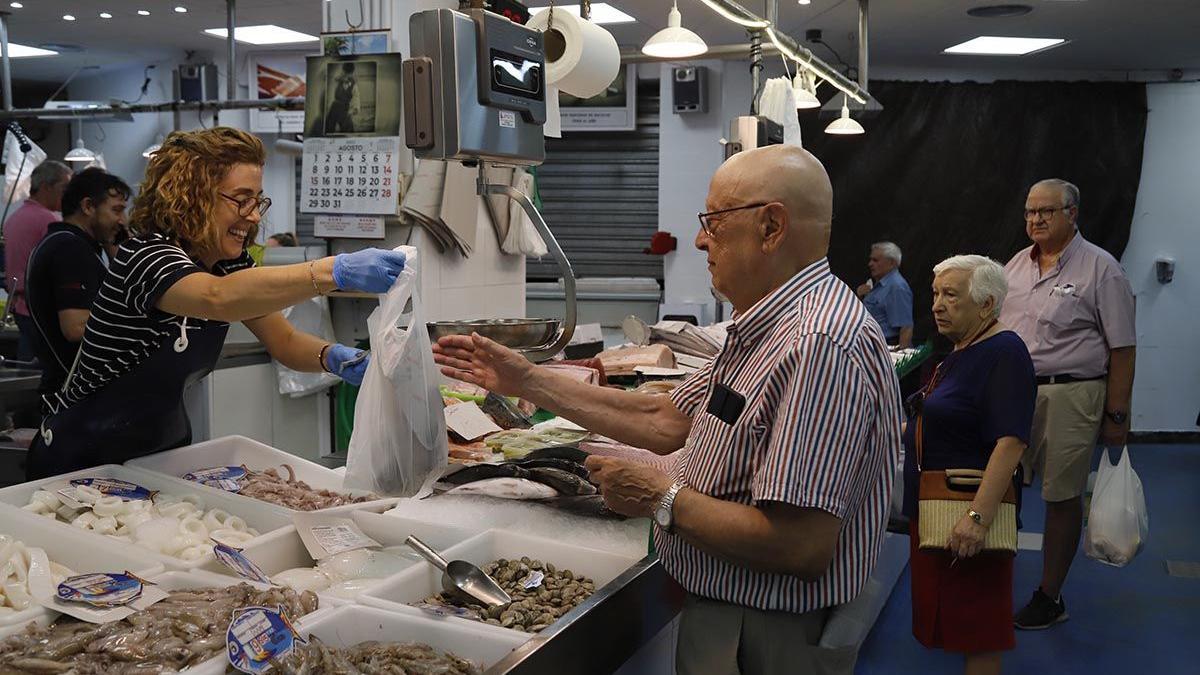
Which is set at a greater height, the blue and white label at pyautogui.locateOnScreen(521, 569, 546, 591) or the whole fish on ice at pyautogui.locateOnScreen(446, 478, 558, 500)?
A: the whole fish on ice at pyautogui.locateOnScreen(446, 478, 558, 500)

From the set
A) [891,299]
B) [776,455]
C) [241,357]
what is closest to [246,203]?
[776,455]

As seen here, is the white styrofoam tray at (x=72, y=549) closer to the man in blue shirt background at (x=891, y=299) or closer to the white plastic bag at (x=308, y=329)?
the white plastic bag at (x=308, y=329)

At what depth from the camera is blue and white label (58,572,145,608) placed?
1.72 m

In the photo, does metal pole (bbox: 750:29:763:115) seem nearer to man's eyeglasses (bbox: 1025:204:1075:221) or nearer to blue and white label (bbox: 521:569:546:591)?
man's eyeglasses (bbox: 1025:204:1075:221)

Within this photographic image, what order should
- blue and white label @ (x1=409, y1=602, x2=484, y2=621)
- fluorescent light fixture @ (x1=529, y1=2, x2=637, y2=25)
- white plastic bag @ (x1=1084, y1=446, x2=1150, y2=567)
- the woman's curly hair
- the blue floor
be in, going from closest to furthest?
blue and white label @ (x1=409, y1=602, x2=484, y2=621)
the woman's curly hair
the blue floor
white plastic bag @ (x1=1084, y1=446, x2=1150, y2=567)
fluorescent light fixture @ (x1=529, y1=2, x2=637, y2=25)

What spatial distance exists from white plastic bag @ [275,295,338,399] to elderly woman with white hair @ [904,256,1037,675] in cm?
326

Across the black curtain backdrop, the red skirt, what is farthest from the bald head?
the black curtain backdrop

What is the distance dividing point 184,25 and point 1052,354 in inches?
323

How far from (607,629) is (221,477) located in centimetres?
125

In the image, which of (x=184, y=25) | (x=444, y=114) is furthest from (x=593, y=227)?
(x=444, y=114)

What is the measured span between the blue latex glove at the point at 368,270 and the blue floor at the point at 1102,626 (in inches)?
118

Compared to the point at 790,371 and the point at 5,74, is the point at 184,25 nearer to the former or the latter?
the point at 5,74

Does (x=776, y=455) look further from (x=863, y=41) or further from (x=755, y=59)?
(x=863, y=41)

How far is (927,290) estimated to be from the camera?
32.0ft
